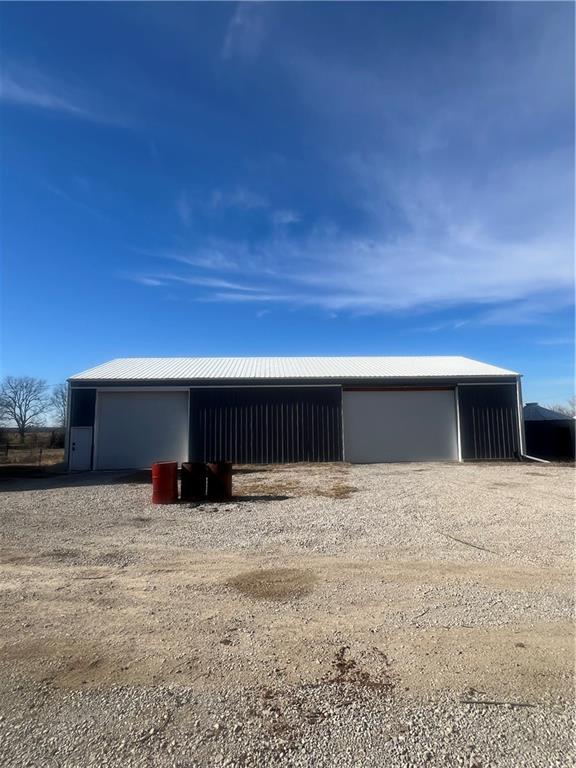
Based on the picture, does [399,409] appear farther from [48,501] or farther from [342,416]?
[48,501]

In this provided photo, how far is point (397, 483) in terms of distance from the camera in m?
13.5

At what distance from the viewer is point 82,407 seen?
19.8 m

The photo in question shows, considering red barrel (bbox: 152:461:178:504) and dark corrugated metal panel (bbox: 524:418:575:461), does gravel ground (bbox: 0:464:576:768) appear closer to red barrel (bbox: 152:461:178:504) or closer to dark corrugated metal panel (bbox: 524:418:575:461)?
red barrel (bbox: 152:461:178:504)

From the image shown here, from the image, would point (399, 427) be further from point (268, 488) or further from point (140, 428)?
point (140, 428)

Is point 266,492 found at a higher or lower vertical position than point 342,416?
lower

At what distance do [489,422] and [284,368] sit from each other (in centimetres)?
981

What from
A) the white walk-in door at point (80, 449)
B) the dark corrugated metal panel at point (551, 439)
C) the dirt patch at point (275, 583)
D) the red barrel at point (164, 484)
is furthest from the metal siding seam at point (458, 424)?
the dirt patch at point (275, 583)

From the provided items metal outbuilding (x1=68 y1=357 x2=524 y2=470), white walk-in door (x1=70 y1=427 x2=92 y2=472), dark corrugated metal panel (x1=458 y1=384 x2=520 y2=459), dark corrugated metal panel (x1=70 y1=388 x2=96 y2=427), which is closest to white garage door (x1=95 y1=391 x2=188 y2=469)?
metal outbuilding (x1=68 y1=357 x2=524 y2=470)

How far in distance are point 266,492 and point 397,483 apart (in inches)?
156

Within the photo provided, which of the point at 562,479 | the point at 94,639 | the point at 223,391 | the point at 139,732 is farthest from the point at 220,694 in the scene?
the point at 223,391

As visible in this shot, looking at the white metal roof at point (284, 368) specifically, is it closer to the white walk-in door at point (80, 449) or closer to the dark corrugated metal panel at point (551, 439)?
the white walk-in door at point (80, 449)

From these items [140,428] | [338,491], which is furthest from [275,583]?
[140,428]

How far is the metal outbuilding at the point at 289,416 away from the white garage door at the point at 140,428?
1.7 inches

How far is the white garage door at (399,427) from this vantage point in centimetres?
2089
